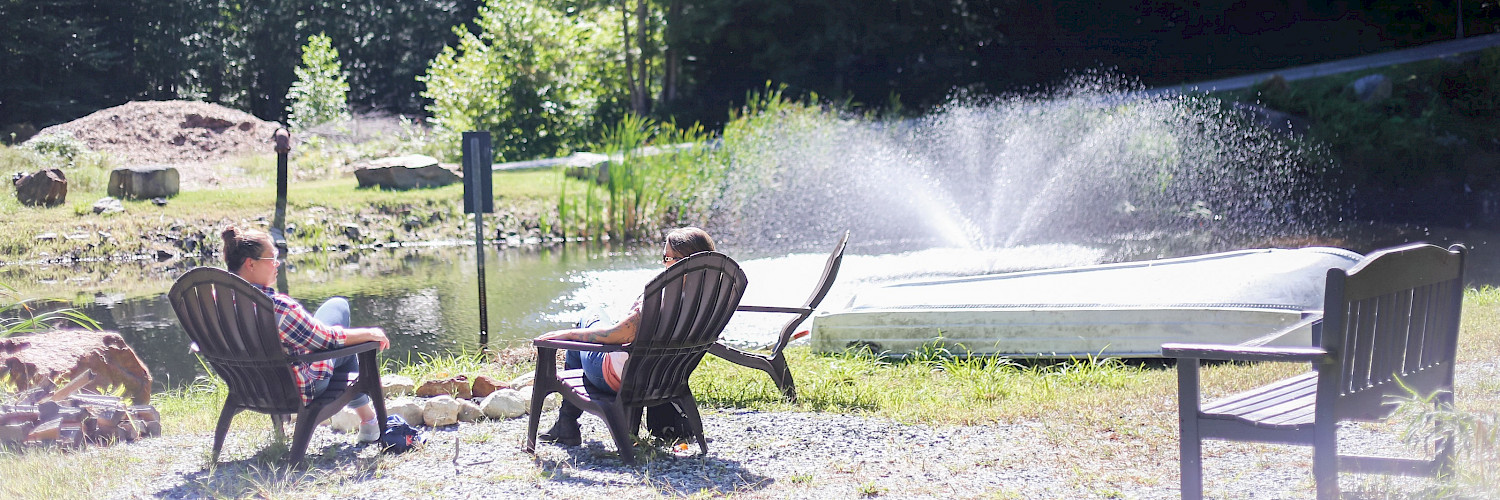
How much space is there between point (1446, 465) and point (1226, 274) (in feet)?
11.4

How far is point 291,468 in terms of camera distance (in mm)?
3852

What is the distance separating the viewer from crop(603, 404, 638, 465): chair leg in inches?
154

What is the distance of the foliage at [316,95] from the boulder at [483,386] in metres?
17.9

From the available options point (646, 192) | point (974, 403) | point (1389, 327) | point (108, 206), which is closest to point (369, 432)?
point (974, 403)

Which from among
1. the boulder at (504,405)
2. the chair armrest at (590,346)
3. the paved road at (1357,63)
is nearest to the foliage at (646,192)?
the paved road at (1357,63)

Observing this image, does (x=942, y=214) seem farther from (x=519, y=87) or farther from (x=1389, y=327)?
(x=1389, y=327)

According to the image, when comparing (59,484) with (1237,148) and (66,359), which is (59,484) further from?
(1237,148)

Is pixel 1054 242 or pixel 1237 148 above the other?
pixel 1237 148

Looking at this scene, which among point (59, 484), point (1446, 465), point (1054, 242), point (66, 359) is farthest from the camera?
point (1054, 242)

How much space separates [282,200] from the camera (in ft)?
43.7

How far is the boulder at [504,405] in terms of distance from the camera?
4789mm

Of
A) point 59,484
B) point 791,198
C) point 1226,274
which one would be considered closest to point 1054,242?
A: point 791,198

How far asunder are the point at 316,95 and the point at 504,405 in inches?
740

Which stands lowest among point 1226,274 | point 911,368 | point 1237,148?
point 911,368
